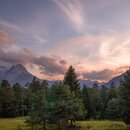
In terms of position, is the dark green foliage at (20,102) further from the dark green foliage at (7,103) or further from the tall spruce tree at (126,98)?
the tall spruce tree at (126,98)

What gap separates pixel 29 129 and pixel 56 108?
435 inches

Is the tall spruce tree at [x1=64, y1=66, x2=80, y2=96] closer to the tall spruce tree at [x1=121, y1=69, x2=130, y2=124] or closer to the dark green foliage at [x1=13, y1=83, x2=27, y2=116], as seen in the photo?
the tall spruce tree at [x1=121, y1=69, x2=130, y2=124]

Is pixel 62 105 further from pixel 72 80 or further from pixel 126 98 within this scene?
pixel 72 80

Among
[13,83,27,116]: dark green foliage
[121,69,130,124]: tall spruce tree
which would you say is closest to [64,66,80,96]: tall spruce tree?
[121,69,130,124]: tall spruce tree

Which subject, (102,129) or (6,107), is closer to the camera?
(102,129)

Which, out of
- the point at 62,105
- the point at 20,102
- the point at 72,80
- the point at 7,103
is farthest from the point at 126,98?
the point at 20,102

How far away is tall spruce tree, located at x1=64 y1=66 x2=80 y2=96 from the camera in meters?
76.4

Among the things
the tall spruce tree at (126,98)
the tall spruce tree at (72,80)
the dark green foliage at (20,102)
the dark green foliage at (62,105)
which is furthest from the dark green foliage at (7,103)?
the tall spruce tree at (126,98)

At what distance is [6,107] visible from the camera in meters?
116

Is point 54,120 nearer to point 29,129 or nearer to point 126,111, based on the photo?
point 29,129

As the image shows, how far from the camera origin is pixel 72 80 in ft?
252

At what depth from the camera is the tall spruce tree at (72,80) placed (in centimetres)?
7638

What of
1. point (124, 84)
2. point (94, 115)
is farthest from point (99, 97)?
point (124, 84)

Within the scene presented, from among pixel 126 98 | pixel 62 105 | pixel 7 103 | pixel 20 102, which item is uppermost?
pixel 20 102
